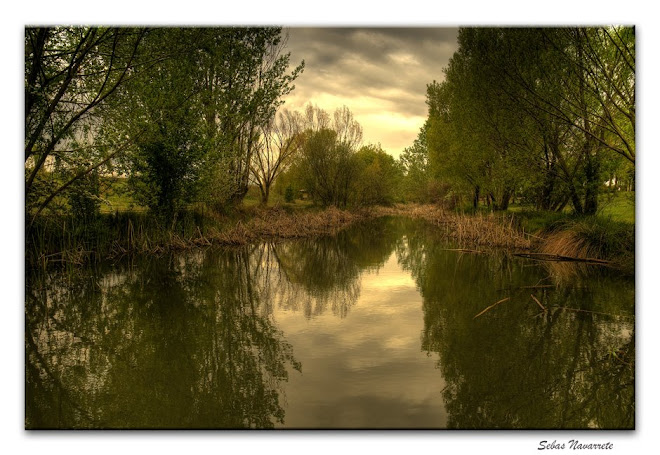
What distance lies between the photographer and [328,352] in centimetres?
552

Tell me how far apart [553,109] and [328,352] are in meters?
11.7

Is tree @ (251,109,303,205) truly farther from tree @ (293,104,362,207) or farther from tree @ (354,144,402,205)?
tree @ (354,144,402,205)

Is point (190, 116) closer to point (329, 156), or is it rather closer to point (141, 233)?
point (141, 233)

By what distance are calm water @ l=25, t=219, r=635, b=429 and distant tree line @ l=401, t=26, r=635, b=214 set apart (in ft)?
15.7

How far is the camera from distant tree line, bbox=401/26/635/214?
1014 cm

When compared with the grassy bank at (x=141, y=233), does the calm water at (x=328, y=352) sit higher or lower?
lower

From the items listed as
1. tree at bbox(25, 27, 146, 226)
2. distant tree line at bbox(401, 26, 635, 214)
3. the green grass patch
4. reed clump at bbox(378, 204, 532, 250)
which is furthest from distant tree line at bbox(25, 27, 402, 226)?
the green grass patch

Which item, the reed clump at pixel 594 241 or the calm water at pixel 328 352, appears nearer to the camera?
the calm water at pixel 328 352

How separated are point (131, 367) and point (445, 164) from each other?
2775 centimetres

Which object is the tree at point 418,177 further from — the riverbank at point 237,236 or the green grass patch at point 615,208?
the green grass patch at point 615,208

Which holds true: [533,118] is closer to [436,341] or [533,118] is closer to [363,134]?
[436,341]

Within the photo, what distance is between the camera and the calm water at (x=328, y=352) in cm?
401

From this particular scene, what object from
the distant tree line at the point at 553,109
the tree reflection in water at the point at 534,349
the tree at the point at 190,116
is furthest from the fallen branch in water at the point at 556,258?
the tree at the point at 190,116

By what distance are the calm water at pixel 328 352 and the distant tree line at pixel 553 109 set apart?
4.78 metres
